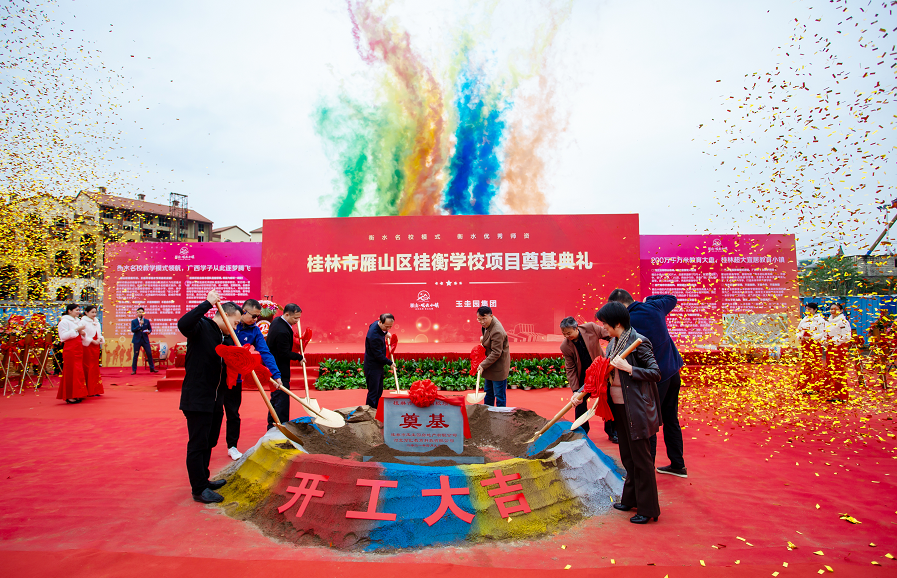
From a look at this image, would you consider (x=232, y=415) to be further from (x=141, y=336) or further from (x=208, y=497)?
(x=141, y=336)

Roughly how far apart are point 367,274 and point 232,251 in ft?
12.1

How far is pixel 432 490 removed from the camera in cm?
276

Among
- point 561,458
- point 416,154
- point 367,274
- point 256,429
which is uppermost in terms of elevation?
point 416,154

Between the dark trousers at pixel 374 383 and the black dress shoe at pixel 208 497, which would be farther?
the dark trousers at pixel 374 383

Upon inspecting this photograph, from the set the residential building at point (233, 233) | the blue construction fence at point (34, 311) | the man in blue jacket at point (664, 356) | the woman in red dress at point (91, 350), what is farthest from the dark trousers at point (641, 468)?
the residential building at point (233, 233)

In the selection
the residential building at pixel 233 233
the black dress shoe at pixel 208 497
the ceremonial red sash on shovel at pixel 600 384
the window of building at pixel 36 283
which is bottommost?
the black dress shoe at pixel 208 497

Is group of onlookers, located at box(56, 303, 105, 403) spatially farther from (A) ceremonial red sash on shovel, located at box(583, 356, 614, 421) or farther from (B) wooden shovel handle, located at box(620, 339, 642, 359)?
(B) wooden shovel handle, located at box(620, 339, 642, 359)

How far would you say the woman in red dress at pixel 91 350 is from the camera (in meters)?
7.10

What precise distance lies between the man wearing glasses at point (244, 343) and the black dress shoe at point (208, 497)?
924 mm

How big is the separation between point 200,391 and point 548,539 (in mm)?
2639

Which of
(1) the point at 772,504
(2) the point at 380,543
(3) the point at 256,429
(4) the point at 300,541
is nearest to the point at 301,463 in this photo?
(4) the point at 300,541

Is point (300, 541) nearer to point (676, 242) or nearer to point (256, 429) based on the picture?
point (256, 429)

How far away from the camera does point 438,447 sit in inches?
154

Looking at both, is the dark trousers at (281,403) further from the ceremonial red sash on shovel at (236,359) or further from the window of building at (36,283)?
the window of building at (36,283)
